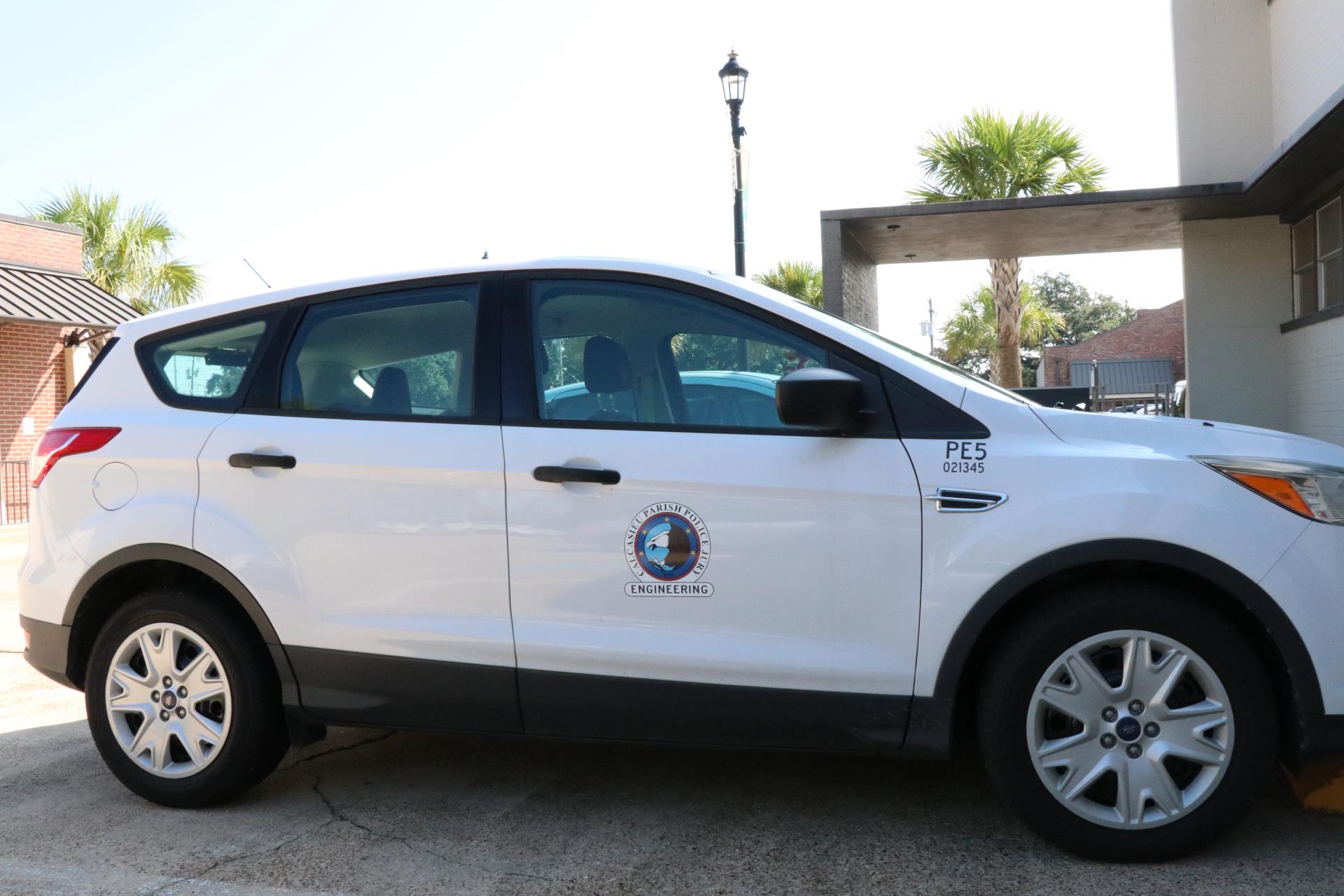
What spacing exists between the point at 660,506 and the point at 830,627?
615 mm

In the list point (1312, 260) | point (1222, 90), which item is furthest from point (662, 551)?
point (1222, 90)

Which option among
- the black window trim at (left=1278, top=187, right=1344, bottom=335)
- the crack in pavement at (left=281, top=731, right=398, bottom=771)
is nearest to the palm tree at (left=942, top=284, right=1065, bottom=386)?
the black window trim at (left=1278, top=187, right=1344, bottom=335)

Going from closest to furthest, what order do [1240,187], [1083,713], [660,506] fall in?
[1083,713], [660,506], [1240,187]

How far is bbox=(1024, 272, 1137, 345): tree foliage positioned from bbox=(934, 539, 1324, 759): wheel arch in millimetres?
77847

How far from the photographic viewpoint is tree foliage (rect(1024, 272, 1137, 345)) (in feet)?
260

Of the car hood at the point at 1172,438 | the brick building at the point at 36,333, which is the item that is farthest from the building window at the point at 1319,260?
the brick building at the point at 36,333

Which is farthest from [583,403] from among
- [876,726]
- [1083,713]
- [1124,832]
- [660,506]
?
[1124,832]

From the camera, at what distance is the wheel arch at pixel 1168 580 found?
3217 millimetres

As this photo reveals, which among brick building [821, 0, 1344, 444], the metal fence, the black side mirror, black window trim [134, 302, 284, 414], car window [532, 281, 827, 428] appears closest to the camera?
the black side mirror

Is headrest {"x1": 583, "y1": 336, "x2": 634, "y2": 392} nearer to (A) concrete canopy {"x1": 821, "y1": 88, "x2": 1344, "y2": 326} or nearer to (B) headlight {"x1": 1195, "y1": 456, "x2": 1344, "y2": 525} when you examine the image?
(B) headlight {"x1": 1195, "y1": 456, "x2": 1344, "y2": 525}

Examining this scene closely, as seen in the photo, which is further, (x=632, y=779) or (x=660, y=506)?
(x=632, y=779)

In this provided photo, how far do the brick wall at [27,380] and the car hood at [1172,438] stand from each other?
21.0 meters

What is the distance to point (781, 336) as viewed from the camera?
3678 millimetres

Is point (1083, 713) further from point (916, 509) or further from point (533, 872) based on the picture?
point (533, 872)
